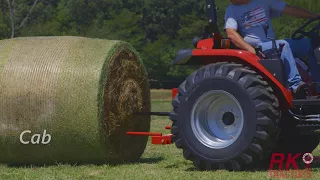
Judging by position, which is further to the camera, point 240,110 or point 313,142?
point 313,142

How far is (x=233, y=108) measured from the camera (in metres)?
6.96

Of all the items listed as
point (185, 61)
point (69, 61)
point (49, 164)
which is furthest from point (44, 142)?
point (185, 61)

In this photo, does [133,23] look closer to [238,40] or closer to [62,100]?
[62,100]

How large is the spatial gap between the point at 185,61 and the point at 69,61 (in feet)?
4.18

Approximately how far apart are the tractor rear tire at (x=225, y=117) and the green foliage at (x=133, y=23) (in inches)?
1356

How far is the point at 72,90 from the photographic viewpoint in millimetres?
7414

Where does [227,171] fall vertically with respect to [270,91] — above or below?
below

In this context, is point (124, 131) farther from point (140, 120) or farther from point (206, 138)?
point (206, 138)

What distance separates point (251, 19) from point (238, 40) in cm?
29

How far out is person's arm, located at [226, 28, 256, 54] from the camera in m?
6.98

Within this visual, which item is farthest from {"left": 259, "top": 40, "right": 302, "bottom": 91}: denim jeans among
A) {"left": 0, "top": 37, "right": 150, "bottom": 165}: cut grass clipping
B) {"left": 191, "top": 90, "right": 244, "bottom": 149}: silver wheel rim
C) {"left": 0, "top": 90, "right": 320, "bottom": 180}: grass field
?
{"left": 0, "top": 37, "right": 150, "bottom": 165}: cut grass clipping

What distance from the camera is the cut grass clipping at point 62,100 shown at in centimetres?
741

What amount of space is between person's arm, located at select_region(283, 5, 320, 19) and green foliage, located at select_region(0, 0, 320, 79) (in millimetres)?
33798

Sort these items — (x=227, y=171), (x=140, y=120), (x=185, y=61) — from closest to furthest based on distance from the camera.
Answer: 1. (x=227, y=171)
2. (x=185, y=61)
3. (x=140, y=120)
